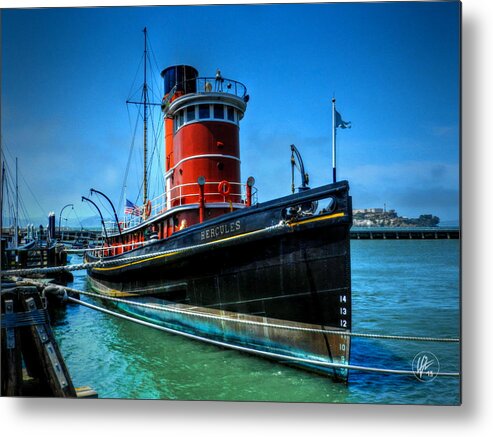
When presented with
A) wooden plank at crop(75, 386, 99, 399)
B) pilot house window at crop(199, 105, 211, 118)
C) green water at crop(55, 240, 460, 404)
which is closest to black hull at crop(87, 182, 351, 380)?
green water at crop(55, 240, 460, 404)

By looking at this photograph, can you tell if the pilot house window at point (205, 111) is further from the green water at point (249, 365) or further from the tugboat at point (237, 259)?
the green water at point (249, 365)

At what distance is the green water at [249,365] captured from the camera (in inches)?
170

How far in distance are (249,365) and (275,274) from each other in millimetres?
1153

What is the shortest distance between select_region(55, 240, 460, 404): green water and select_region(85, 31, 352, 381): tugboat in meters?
0.22

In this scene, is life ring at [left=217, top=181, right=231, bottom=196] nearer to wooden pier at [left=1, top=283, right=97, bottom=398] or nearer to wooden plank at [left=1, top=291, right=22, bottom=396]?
wooden pier at [left=1, top=283, right=97, bottom=398]

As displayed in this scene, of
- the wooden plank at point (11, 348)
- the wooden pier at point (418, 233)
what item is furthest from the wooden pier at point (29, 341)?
the wooden pier at point (418, 233)

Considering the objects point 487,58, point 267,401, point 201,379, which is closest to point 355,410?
point 267,401

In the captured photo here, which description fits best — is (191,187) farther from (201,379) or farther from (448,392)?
(448,392)

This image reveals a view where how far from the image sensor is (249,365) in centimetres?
522

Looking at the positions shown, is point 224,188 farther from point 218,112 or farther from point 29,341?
point 29,341

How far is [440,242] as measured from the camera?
465 cm

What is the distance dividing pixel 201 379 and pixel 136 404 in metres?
0.83

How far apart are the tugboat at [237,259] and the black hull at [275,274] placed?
0.04 feet

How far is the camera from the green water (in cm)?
433
